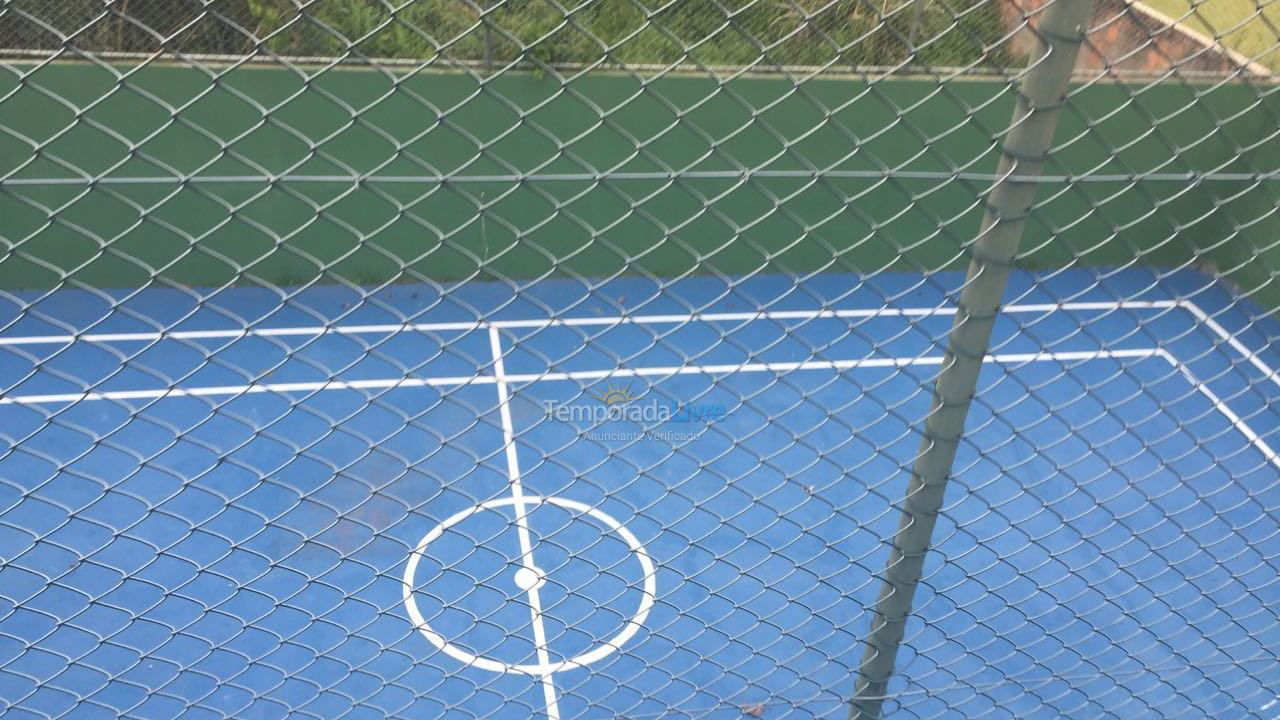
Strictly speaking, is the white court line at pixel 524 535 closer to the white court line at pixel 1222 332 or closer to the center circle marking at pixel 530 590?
the center circle marking at pixel 530 590

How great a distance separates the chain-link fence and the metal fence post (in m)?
1.21

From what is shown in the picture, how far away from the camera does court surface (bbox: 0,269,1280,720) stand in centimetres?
444

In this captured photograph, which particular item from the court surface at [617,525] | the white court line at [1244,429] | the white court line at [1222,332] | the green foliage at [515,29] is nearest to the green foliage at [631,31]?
the green foliage at [515,29]

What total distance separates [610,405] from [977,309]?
4654mm

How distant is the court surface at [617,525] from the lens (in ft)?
14.6

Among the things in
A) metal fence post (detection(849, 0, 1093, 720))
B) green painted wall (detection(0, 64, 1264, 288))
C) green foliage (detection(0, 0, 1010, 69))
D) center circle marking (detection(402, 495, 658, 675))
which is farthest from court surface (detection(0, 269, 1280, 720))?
green foliage (detection(0, 0, 1010, 69))

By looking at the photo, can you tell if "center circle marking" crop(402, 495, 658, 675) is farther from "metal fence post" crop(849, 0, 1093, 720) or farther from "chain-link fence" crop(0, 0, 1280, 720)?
"metal fence post" crop(849, 0, 1093, 720)

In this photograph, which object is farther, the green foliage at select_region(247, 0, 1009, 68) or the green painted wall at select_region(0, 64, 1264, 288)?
the green painted wall at select_region(0, 64, 1264, 288)

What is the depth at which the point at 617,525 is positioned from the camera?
540 cm

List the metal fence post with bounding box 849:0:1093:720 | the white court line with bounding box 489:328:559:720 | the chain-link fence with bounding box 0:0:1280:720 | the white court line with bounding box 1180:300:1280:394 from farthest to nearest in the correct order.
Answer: the white court line with bounding box 1180:300:1280:394
the chain-link fence with bounding box 0:0:1280:720
the white court line with bounding box 489:328:559:720
the metal fence post with bounding box 849:0:1093:720

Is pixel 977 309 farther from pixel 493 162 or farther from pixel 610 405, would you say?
pixel 493 162

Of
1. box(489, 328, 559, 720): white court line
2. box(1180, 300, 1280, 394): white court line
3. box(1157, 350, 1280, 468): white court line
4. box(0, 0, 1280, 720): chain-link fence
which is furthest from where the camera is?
box(1180, 300, 1280, 394): white court line

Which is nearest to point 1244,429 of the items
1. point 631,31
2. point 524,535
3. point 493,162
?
point 524,535

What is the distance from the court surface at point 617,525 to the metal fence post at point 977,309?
1244mm
